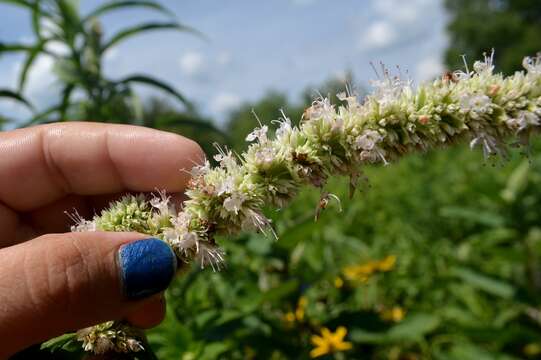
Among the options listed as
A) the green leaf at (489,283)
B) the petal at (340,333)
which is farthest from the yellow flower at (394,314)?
the petal at (340,333)

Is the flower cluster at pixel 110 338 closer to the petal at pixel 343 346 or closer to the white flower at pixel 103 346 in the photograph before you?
the white flower at pixel 103 346

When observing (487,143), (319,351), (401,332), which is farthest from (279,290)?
(487,143)

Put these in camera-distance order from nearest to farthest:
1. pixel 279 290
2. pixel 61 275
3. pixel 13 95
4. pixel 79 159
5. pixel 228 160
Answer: pixel 61 275
pixel 228 160
pixel 79 159
pixel 279 290
pixel 13 95

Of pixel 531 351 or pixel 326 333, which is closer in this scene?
pixel 326 333

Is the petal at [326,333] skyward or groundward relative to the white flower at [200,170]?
groundward

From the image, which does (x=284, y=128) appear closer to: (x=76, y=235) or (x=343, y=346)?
(x=76, y=235)
